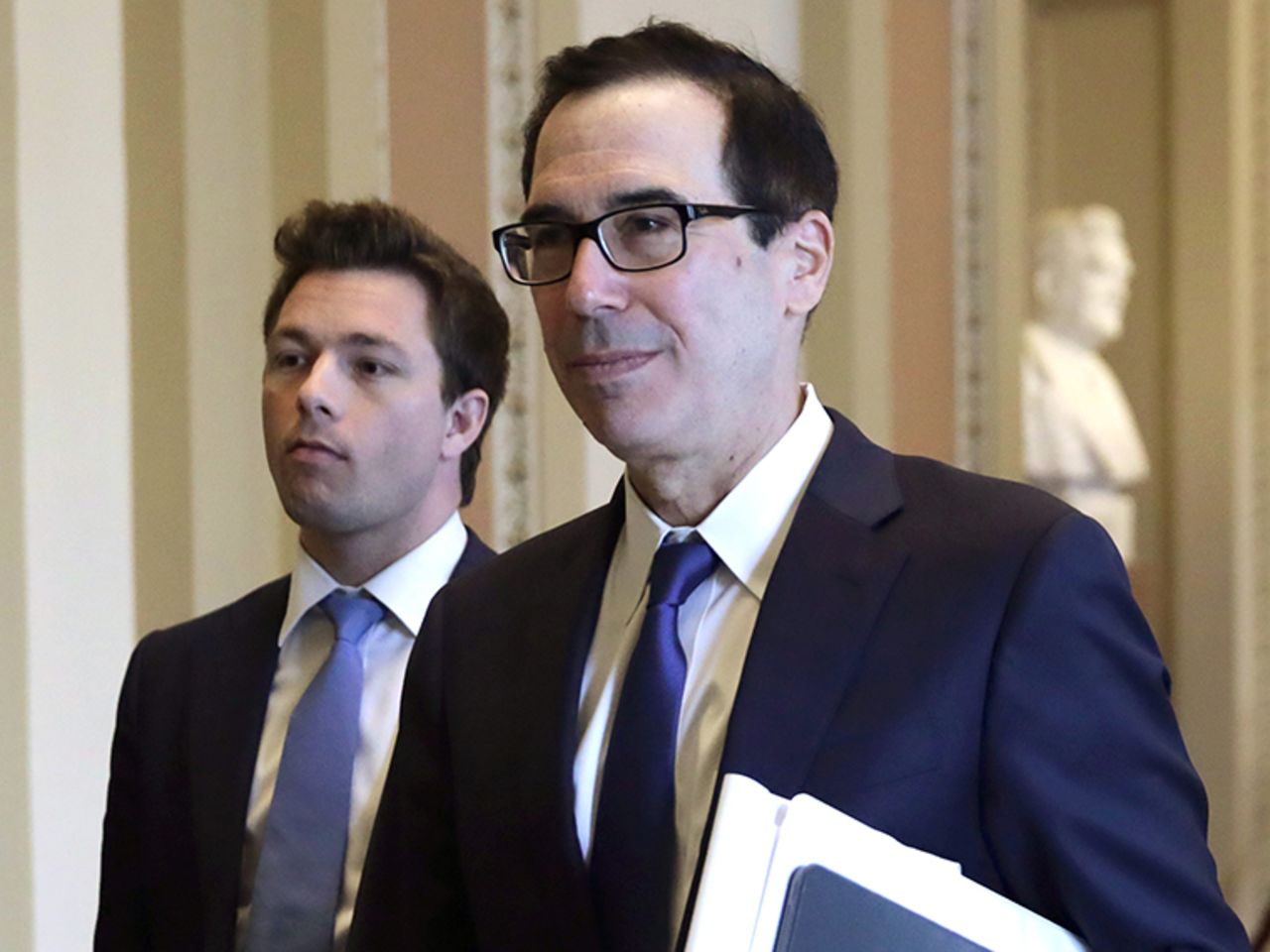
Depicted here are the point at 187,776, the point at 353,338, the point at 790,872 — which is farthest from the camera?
the point at 353,338

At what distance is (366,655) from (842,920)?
151 cm

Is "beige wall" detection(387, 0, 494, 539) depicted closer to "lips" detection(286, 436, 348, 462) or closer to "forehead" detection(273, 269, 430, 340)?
"forehead" detection(273, 269, 430, 340)

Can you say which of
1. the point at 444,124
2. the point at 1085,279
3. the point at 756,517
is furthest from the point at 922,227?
the point at 756,517

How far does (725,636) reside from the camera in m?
2.16

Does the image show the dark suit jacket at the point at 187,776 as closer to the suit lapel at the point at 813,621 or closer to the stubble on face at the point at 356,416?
the stubble on face at the point at 356,416

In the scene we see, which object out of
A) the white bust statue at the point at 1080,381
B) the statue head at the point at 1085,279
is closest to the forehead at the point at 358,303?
the white bust statue at the point at 1080,381

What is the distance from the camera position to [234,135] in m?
5.00

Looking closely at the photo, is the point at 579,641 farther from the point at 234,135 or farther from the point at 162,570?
the point at 234,135

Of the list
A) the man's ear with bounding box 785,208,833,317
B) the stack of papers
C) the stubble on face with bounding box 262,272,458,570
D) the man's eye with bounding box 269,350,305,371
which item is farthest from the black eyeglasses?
→ the man's eye with bounding box 269,350,305,371

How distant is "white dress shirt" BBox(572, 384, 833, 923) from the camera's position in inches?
82.0

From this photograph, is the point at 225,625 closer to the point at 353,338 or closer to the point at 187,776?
the point at 187,776

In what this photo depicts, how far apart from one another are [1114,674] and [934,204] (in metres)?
4.97

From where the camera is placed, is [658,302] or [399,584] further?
[399,584]

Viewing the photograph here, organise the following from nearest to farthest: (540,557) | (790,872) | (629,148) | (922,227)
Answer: (790,872) → (629,148) → (540,557) → (922,227)
